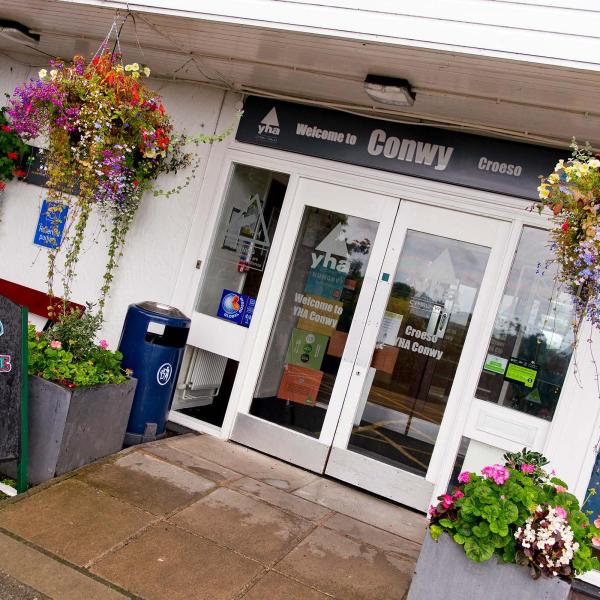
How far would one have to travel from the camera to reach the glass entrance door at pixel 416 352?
5.21 metres

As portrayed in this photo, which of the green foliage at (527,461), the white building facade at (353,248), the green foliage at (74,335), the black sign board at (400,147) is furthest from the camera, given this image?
the black sign board at (400,147)

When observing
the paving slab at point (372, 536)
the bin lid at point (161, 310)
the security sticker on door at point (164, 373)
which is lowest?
the paving slab at point (372, 536)

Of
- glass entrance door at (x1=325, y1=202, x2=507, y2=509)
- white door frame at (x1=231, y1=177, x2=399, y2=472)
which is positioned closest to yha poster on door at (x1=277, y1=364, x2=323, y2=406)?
white door frame at (x1=231, y1=177, x2=399, y2=472)

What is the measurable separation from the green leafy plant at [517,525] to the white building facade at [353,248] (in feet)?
5.66

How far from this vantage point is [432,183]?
17.4 feet

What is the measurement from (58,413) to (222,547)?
1452mm

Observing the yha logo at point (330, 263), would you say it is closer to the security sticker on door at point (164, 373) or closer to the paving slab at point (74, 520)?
the security sticker on door at point (164, 373)

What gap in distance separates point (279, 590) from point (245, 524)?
0.76m

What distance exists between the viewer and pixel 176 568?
349 centimetres

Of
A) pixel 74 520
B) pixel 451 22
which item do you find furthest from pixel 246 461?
pixel 451 22

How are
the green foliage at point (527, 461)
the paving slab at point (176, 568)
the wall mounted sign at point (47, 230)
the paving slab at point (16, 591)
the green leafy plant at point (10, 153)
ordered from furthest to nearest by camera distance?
1. the wall mounted sign at point (47, 230)
2. the green leafy plant at point (10, 153)
3. the green foliage at point (527, 461)
4. the paving slab at point (176, 568)
5. the paving slab at point (16, 591)

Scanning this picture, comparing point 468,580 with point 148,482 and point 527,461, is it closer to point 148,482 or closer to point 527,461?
point 527,461

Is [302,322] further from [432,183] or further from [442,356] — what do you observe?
[432,183]

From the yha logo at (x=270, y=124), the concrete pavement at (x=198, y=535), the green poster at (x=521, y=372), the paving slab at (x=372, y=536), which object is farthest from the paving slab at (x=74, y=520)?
the yha logo at (x=270, y=124)
